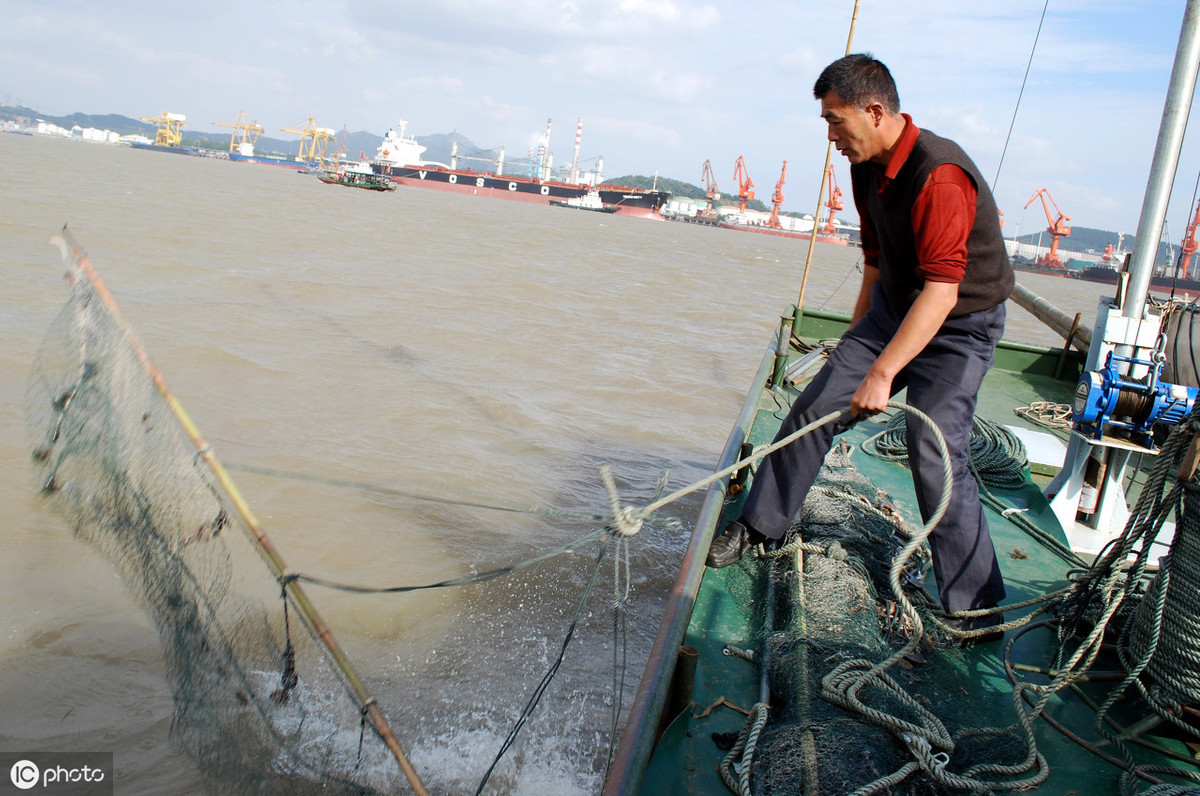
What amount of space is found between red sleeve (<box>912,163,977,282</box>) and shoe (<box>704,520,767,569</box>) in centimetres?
115

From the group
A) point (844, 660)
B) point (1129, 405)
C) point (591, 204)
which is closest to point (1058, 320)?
point (1129, 405)

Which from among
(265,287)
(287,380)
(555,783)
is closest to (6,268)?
(265,287)

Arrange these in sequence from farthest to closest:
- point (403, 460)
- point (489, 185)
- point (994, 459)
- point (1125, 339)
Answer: point (489, 185) → point (403, 460) → point (994, 459) → point (1125, 339)

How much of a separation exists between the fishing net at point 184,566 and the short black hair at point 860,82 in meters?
2.12

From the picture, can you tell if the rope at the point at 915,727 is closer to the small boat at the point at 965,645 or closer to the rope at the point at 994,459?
the small boat at the point at 965,645

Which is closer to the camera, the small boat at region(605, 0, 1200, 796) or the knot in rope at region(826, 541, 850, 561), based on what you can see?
the small boat at region(605, 0, 1200, 796)

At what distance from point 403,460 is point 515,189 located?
74.9 m

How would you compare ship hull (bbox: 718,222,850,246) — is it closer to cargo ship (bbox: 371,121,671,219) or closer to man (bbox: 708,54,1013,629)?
cargo ship (bbox: 371,121,671,219)

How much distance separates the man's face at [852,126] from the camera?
2398 millimetres

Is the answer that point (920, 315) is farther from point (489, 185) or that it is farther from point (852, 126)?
point (489, 185)

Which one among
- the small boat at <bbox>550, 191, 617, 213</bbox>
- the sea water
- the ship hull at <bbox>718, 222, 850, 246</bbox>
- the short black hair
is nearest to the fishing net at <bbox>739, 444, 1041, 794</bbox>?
the sea water

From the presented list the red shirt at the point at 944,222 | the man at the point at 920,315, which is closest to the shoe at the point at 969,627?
the man at the point at 920,315

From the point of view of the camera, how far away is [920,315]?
92.4 inches

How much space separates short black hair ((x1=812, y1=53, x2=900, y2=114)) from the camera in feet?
7.77
